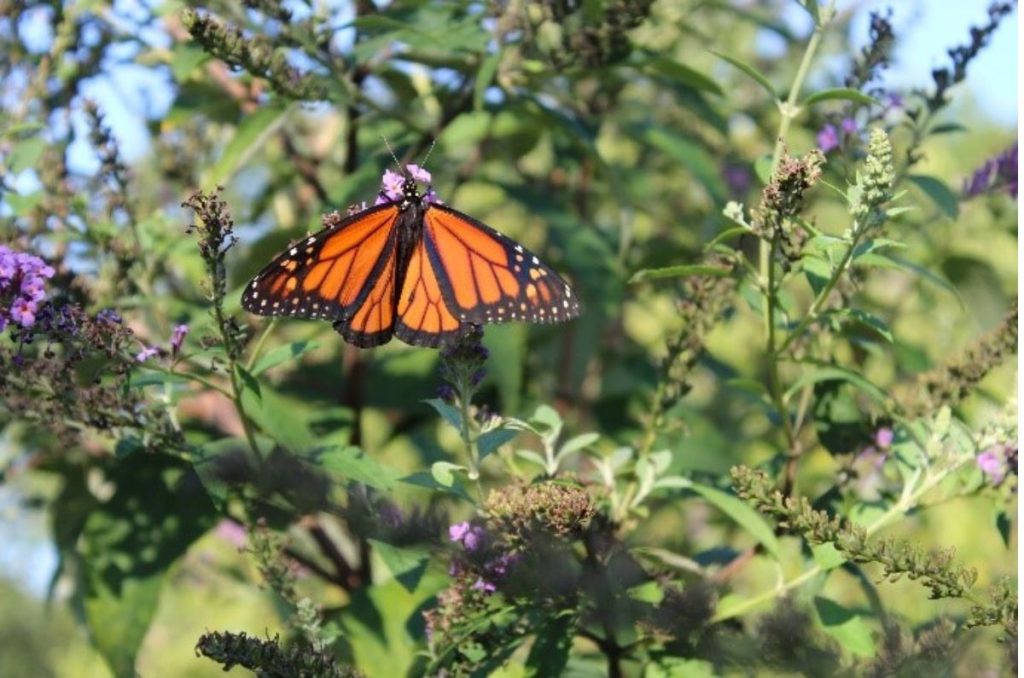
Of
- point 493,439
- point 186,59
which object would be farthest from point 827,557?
point 186,59

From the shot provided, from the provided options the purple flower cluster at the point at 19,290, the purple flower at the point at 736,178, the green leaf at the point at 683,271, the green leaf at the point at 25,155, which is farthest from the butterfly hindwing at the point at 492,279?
the purple flower at the point at 736,178

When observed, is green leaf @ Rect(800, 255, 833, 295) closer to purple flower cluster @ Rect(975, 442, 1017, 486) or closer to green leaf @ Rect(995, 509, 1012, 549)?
purple flower cluster @ Rect(975, 442, 1017, 486)

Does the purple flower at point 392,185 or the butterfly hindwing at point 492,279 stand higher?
the purple flower at point 392,185

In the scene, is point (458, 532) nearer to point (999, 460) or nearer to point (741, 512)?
point (741, 512)

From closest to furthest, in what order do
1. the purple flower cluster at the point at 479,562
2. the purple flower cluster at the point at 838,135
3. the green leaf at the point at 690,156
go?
the purple flower cluster at the point at 479,562 → the purple flower cluster at the point at 838,135 → the green leaf at the point at 690,156

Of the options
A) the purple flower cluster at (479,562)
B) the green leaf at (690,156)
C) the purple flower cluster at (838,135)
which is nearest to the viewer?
the purple flower cluster at (479,562)

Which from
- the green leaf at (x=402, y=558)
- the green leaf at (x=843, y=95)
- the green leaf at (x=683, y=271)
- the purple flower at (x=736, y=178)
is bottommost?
the green leaf at (x=402, y=558)

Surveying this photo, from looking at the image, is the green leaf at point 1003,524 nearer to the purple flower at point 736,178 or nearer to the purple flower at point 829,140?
the purple flower at point 829,140
